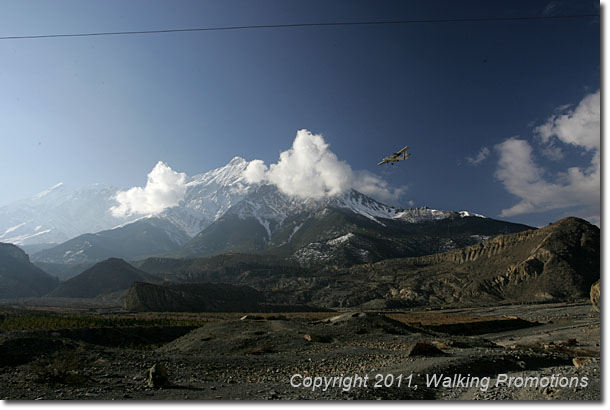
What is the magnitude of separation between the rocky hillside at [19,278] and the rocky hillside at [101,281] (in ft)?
49.5

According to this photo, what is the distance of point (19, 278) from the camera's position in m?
140

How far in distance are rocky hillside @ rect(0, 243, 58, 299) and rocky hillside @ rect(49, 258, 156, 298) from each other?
594 inches

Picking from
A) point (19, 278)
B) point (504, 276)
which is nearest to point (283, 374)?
point (504, 276)

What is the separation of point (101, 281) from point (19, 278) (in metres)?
37.1

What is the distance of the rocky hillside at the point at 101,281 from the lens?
430 ft

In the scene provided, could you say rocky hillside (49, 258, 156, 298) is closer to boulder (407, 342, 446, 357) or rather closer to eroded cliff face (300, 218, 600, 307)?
eroded cliff face (300, 218, 600, 307)

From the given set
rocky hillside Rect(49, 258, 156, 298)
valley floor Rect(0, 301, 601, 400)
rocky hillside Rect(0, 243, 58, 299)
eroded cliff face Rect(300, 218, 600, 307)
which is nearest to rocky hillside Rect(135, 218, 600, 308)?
eroded cliff face Rect(300, 218, 600, 307)

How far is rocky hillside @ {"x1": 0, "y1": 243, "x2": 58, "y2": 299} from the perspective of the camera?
13206cm

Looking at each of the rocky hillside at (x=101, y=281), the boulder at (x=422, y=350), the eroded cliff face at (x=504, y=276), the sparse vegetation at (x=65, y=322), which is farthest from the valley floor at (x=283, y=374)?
the rocky hillside at (x=101, y=281)

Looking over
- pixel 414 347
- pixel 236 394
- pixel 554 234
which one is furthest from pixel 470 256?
pixel 236 394

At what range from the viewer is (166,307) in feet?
242

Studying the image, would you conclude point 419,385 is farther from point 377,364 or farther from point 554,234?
point 554,234

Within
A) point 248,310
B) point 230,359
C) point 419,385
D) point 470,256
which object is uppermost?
point 470,256

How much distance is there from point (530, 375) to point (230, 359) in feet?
39.3
